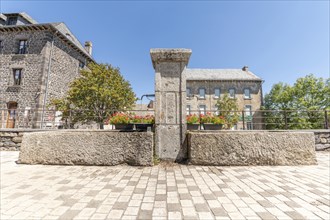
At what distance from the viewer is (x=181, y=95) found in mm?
4301

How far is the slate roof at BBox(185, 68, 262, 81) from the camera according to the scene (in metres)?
26.8

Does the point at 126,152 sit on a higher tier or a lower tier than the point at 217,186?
higher

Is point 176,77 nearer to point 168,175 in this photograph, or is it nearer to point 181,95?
point 181,95

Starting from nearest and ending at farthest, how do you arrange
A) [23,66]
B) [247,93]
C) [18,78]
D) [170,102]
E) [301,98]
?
[170,102]
[23,66]
[18,78]
[301,98]
[247,93]

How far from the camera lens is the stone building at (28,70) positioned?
13023 mm

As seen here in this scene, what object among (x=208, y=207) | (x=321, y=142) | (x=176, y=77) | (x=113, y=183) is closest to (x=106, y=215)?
(x=113, y=183)

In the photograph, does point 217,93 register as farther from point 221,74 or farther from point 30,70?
point 30,70

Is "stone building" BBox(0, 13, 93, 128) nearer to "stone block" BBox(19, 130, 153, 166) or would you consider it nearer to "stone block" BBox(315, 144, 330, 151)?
"stone block" BBox(19, 130, 153, 166)

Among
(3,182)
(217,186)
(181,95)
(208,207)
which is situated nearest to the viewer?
(208,207)

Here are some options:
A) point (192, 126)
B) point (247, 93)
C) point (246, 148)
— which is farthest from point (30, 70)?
point (247, 93)

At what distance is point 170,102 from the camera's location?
14.2 feet

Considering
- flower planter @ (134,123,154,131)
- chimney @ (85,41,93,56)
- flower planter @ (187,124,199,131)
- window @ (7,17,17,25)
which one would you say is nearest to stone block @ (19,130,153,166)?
flower planter @ (134,123,154,131)

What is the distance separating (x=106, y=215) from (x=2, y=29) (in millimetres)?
21461

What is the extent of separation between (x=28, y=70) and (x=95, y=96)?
6.84m
